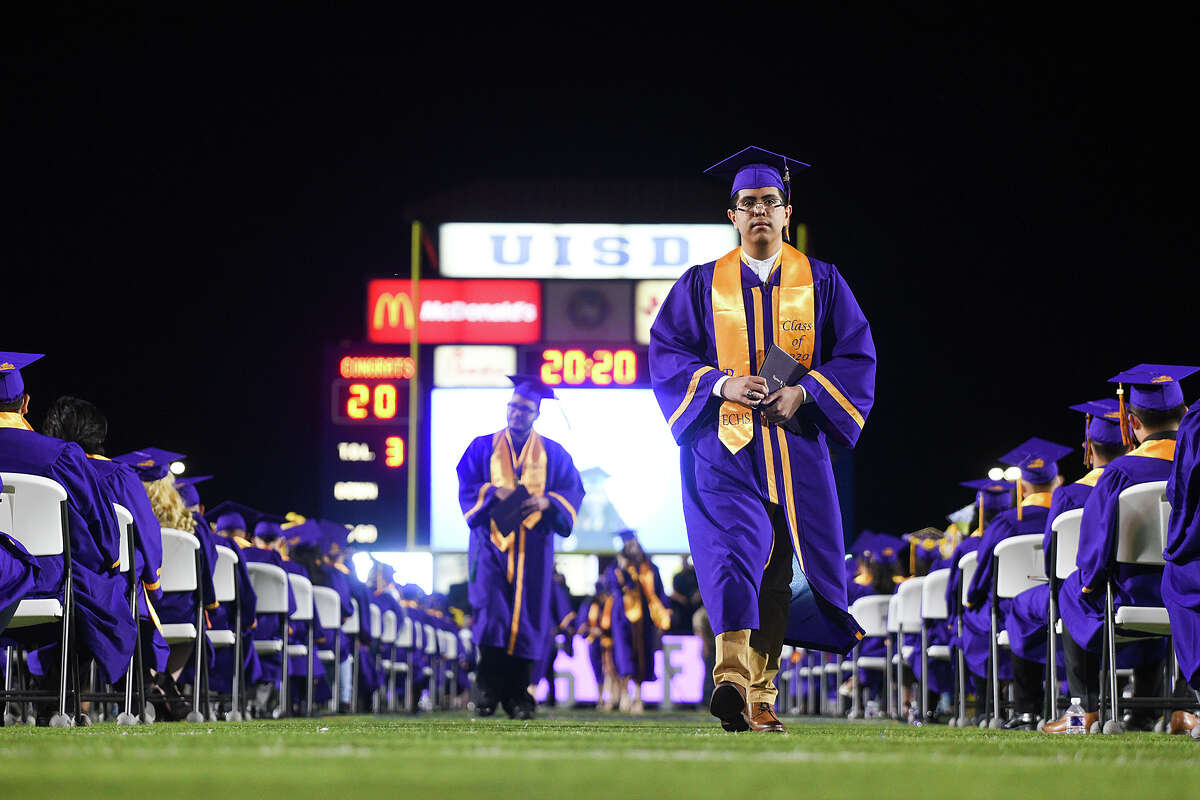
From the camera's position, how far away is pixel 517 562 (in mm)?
8812

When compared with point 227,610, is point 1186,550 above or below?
above

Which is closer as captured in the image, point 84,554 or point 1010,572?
point 84,554

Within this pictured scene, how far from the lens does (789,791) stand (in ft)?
6.15

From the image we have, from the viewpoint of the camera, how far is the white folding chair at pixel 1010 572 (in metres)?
6.97

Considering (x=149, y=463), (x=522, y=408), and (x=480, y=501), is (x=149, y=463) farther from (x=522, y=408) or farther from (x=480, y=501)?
(x=522, y=408)

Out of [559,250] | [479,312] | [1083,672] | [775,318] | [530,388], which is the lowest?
[1083,672]

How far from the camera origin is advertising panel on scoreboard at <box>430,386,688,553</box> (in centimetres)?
2367

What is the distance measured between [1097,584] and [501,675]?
4.25 m

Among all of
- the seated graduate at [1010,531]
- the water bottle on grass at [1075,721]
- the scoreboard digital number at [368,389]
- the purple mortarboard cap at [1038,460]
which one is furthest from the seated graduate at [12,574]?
the scoreboard digital number at [368,389]

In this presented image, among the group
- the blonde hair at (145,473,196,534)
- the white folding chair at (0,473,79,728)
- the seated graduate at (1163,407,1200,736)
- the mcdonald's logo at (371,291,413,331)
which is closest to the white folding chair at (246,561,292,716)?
the blonde hair at (145,473,196,534)

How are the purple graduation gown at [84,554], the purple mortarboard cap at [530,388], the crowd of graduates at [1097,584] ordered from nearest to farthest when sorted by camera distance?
the crowd of graduates at [1097,584] < the purple graduation gown at [84,554] < the purple mortarboard cap at [530,388]

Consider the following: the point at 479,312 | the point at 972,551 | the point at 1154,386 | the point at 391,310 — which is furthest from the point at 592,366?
the point at 1154,386

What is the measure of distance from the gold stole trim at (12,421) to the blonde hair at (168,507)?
1691mm

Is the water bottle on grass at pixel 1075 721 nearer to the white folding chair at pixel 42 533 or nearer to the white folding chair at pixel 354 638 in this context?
the white folding chair at pixel 42 533
